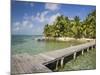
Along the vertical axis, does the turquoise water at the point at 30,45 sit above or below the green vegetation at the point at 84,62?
above

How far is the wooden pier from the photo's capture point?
220cm

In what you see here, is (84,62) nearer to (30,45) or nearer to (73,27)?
(73,27)

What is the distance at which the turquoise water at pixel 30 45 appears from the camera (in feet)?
7.23

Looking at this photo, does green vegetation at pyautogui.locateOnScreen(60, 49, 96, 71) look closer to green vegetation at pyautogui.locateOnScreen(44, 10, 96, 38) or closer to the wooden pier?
the wooden pier

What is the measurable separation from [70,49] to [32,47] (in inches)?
19.0

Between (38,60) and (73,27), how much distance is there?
60 centimetres

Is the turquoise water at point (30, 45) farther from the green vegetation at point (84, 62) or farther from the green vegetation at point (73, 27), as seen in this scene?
the green vegetation at point (84, 62)

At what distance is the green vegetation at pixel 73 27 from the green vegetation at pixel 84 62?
0.24m

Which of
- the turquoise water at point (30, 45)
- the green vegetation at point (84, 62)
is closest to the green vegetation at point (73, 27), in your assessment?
the turquoise water at point (30, 45)

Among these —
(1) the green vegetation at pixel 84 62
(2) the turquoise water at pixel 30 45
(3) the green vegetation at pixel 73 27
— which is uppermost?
(3) the green vegetation at pixel 73 27

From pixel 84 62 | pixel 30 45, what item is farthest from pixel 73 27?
pixel 30 45

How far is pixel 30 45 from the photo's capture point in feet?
7.46

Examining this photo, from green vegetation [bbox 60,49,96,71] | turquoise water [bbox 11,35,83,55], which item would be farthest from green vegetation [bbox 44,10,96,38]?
green vegetation [bbox 60,49,96,71]

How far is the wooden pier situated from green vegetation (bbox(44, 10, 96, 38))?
177 millimetres
